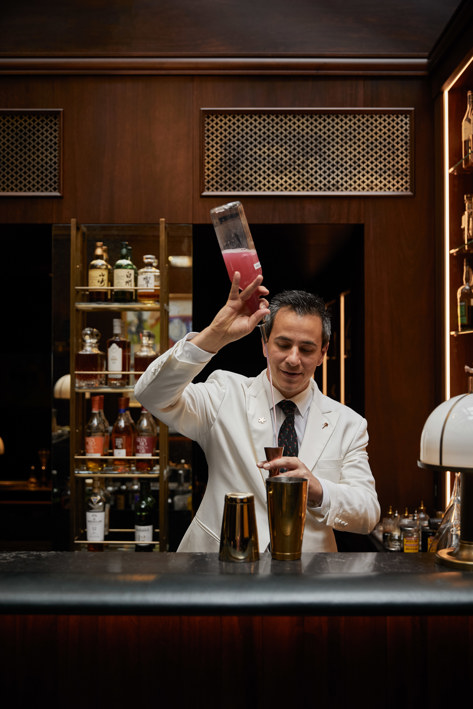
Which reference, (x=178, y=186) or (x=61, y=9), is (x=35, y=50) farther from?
(x=178, y=186)

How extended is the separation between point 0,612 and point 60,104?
A: 9.73 feet

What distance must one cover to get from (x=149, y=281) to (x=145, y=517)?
1232mm

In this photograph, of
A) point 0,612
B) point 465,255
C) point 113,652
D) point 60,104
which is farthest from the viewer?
point 60,104

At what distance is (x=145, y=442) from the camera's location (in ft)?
11.0

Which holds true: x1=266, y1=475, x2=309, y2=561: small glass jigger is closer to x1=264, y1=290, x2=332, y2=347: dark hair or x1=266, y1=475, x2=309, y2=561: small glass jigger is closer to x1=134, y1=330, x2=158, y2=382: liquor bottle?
x1=264, y1=290, x2=332, y2=347: dark hair

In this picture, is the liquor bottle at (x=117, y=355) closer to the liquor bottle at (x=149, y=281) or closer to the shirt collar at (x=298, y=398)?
the liquor bottle at (x=149, y=281)

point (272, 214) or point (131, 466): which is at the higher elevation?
point (272, 214)

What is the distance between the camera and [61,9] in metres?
3.50

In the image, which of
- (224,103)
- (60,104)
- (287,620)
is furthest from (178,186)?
(287,620)

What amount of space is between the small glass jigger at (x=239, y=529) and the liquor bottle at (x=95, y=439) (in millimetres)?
2040

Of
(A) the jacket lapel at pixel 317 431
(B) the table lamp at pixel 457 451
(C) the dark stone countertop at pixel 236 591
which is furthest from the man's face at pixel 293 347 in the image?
(C) the dark stone countertop at pixel 236 591

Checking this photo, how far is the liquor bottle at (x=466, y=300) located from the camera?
3.11m

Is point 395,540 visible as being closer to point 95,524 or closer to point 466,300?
point 466,300

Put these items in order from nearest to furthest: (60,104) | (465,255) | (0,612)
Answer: (0,612) → (465,255) → (60,104)
